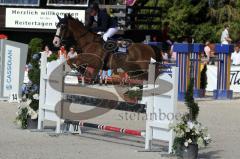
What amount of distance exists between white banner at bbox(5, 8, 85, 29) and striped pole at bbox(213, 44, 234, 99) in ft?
42.8

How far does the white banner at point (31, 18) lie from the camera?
115ft

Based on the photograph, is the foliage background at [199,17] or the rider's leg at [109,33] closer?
the rider's leg at [109,33]

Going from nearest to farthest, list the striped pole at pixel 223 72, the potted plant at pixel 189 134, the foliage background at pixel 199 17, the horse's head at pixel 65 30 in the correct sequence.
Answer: the potted plant at pixel 189 134 < the horse's head at pixel 65 30 < the striped pole at pixel 223 72 < the foliage background at pixel 199 17

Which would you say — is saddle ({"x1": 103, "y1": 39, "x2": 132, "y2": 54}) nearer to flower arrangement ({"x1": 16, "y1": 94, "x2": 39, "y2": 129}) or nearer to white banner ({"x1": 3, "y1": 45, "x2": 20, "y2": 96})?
white banner ({"x1": 3, "y1": 45, "x2": 20, "y2": 96})

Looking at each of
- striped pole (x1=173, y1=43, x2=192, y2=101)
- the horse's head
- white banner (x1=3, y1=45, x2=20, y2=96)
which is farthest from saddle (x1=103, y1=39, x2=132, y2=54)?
white banner (x1=3, y1=45, x2=20, y2=96)

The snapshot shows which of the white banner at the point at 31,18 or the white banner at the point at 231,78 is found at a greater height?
the white banner at the point at 31,18

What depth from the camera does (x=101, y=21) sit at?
796 inches

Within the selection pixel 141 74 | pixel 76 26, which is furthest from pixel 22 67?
pixel 141 74

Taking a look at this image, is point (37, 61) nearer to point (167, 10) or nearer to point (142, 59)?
point (142, 59)

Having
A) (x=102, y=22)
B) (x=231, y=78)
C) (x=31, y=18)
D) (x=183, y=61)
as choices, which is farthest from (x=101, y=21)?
(x=31, y=18)

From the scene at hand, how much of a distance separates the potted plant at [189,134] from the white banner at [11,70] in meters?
10.0

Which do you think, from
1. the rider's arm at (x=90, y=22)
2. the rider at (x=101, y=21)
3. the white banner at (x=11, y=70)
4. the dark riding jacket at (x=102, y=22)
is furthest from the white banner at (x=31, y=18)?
the white banner at (x=11, y=70)

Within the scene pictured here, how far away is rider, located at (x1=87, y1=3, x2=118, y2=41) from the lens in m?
19.9

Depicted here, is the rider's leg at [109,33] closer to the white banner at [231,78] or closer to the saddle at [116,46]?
the saddle at [116,46]
